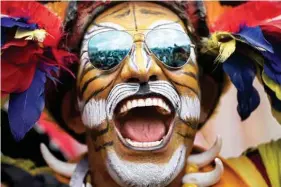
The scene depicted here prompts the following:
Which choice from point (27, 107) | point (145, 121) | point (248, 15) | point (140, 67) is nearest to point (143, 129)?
point (145, 121)

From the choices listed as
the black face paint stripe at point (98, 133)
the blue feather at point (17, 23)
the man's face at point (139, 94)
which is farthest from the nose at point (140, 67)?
the blue feather at point (17, 23)

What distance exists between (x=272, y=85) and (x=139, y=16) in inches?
12.6

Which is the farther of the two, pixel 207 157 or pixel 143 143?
pixel 207 157

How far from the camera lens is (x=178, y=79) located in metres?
1.53

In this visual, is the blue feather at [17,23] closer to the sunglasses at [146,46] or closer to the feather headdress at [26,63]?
the feather headdress at [26,63]

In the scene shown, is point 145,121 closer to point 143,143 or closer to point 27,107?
point 143,143

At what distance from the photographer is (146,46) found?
1.51 metres

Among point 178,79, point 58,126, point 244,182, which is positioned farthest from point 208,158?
point 58,126

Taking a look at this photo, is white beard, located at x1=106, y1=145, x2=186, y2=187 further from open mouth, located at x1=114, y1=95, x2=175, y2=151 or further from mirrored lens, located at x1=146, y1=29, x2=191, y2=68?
mirrored lens, located at x1=146, y1=29, x2=191, y2=68

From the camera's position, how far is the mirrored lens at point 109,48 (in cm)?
151

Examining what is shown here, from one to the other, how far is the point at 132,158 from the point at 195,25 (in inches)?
13.7

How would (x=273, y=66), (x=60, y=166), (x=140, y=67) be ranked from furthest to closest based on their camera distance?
(x=60, y=166), (x=273, y=66), (x=140, y=67)

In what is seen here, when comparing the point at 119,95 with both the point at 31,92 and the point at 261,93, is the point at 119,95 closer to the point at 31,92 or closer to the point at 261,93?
the point at 31,92

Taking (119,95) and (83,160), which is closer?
(119,95)
